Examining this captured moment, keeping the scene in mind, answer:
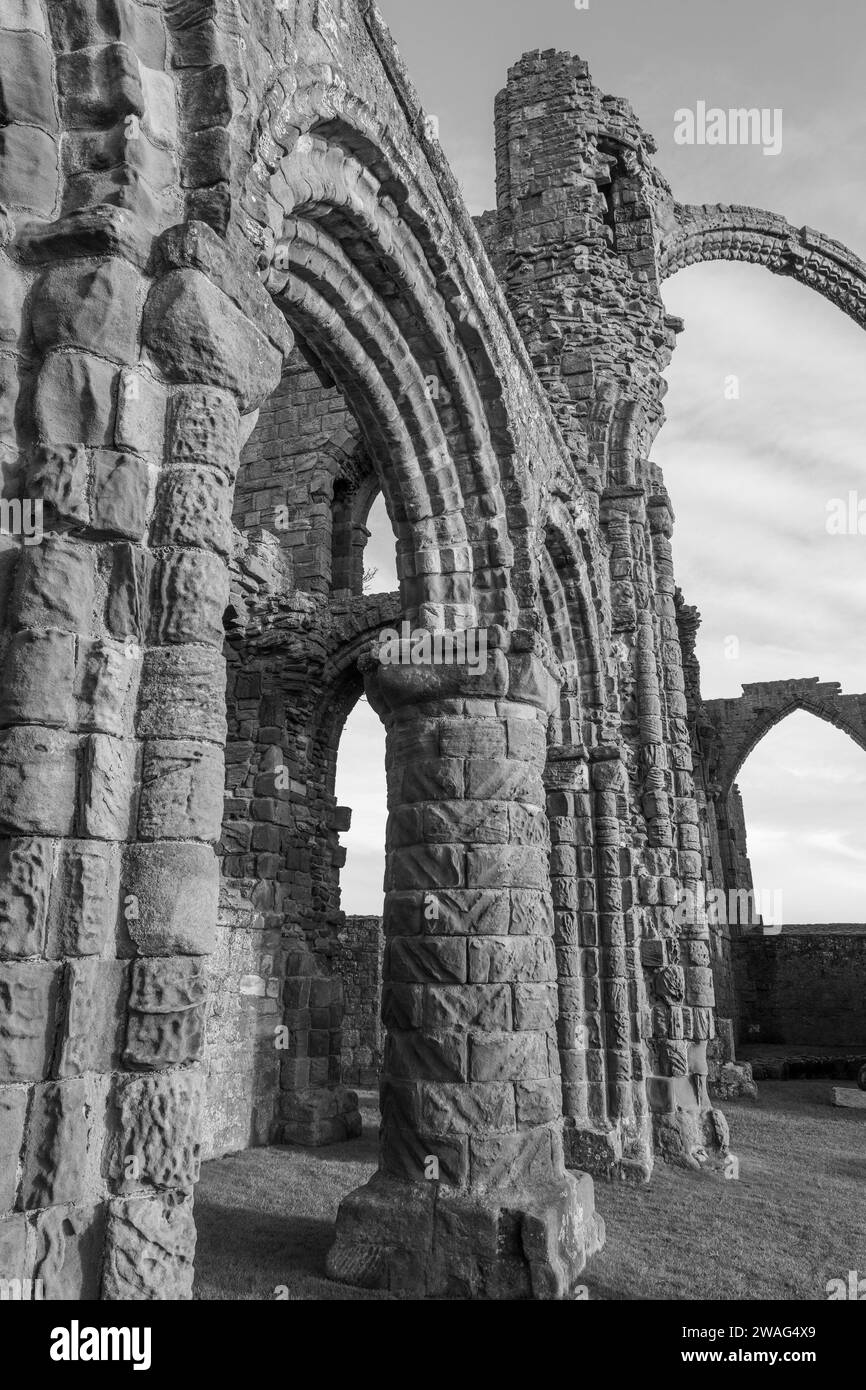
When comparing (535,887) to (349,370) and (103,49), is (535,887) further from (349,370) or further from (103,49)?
(103,49)

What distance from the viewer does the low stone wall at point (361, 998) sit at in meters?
13.4

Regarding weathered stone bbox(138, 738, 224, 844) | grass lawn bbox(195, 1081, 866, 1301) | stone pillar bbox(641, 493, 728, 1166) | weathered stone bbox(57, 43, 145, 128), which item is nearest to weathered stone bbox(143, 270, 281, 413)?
weathered stone bbox(57, 43, 145, 128)

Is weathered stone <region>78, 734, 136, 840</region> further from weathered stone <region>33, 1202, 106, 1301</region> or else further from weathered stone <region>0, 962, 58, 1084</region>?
weathered stone <region>33, 1202, 106, 1301</region>

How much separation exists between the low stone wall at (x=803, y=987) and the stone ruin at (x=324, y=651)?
8005 mm

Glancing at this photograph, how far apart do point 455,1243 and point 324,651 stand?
7.11 m

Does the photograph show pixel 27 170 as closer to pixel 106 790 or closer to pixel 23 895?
pixel 106 790

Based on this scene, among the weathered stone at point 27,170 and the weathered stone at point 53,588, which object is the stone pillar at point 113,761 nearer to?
the weathered stone at point 53,588

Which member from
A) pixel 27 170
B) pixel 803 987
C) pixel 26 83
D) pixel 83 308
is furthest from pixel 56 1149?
pixel 803 987

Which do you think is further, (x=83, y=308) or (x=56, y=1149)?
(x=83, y=308)

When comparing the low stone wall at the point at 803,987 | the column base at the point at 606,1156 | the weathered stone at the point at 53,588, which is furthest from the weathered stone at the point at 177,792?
the low stone wall at the point at 803,987

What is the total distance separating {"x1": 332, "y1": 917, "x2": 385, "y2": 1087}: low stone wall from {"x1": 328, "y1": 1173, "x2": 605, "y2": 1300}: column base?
8.41 metres

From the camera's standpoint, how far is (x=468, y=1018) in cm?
513

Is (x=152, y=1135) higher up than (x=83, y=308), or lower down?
lower down
